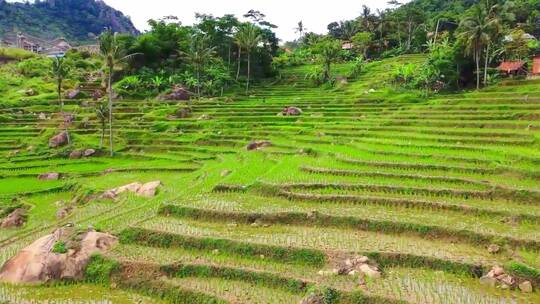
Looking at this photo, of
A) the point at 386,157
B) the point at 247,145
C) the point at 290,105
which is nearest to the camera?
the point at 386,157

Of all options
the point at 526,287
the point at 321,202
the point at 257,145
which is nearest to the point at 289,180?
the point at 321,202

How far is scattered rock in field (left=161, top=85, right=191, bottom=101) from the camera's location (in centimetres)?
4359

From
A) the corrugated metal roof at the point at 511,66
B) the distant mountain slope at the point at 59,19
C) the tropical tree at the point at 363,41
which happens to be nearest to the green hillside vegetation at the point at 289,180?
the corrugated metal roof at the point at 511,66

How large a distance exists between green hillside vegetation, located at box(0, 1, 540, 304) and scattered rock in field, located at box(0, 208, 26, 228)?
295mm

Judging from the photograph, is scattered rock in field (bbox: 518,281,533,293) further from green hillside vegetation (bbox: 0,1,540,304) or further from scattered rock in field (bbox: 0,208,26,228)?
scattered rock in field (bbox: 0,208,26,228)

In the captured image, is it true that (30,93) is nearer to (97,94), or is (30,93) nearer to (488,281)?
(97,94)

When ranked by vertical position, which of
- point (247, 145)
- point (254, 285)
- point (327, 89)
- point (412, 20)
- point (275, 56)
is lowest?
point (254, 285)

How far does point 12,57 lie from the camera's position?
2366 inches

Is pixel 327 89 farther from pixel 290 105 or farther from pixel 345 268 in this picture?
pixel 345 268

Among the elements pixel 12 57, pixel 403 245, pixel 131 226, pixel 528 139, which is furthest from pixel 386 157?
pixel 12 57

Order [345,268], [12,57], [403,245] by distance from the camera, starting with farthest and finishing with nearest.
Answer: [12,57], [403,245], [345,268]

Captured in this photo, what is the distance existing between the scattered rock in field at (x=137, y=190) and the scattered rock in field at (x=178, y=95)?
24288mm

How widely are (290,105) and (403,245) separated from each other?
27.0 meters

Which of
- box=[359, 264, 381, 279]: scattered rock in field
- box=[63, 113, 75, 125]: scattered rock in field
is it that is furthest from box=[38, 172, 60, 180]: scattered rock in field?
box=[359, 264, 381, 279]: scattered rock in field
